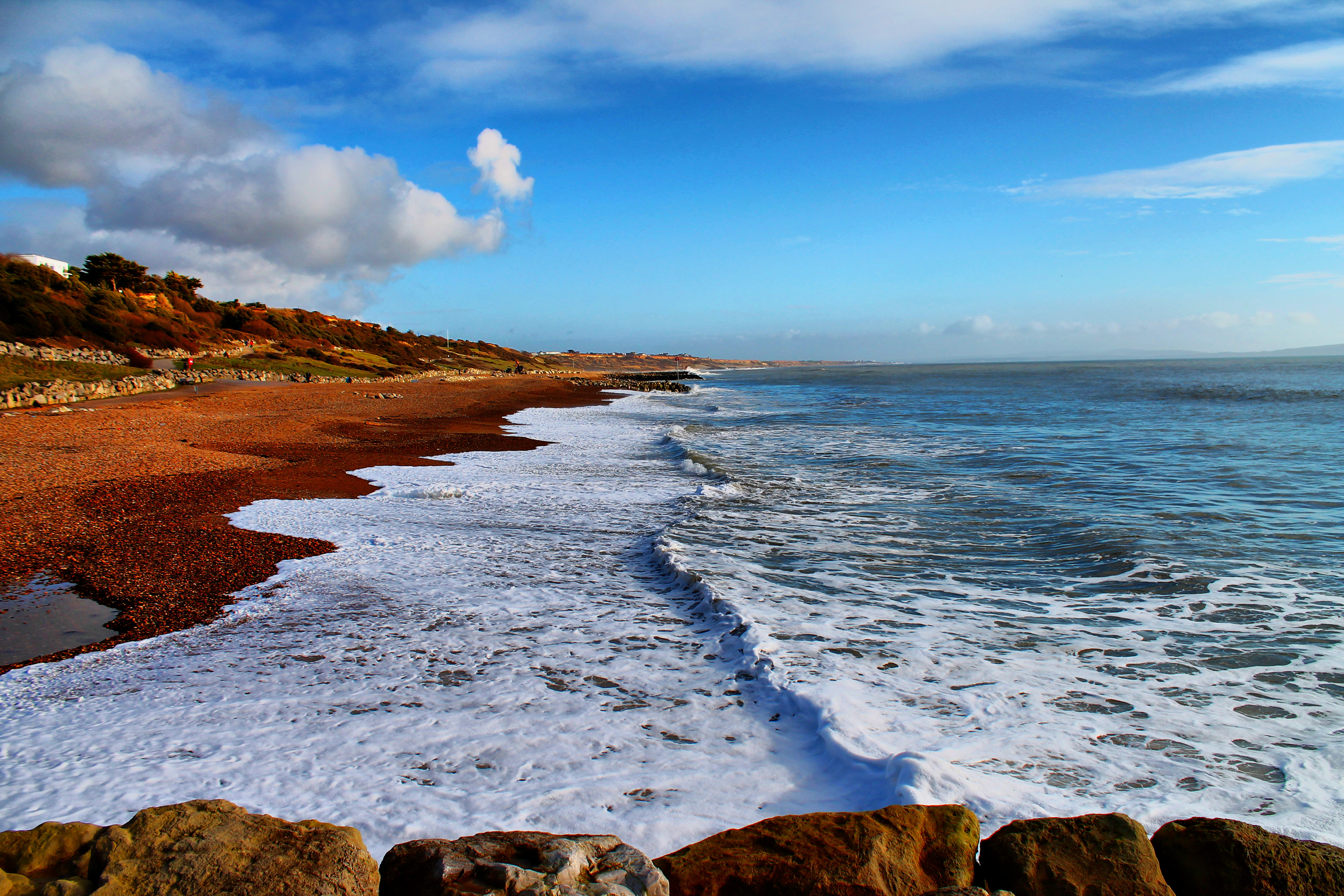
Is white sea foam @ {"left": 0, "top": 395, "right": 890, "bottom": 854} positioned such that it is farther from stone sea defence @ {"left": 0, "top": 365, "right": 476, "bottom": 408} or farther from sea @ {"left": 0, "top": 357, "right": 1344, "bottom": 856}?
stone sea defence @ {"left": 0, "top": 365, "right": 476, "bottom": 408}

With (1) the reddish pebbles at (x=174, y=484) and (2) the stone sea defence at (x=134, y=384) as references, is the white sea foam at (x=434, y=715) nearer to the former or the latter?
(1) the reddish pebbles at (x=174, y=484)

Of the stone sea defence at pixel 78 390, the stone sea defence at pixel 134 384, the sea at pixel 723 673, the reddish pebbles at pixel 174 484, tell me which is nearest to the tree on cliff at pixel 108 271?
the stone sea defence at pixel 134 384

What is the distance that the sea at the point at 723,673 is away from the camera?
376 centimetres

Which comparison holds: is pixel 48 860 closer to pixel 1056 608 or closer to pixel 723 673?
pixel 723 673

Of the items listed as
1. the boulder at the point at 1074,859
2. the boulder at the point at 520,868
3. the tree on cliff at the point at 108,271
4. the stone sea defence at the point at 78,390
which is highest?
the tree on cliff at the point at 108,271

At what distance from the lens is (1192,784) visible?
13.0ft

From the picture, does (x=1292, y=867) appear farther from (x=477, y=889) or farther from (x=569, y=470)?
(x=569, y=470)

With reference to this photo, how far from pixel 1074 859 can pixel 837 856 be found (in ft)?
3.12

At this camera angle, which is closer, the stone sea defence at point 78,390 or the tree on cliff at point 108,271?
the stone sea defence at point 78,390

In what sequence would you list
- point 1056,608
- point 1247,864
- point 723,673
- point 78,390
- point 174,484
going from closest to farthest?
point 1247,864, point 723,673, point 1056,608, point 174,484, point 78,390

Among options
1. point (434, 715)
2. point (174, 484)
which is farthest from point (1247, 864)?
point (174, 484)

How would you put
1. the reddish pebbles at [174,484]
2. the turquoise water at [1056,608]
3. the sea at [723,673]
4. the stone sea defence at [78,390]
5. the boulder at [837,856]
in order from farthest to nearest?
the stone sea defence at [78,390] → the reddish pebbles at [174,484] → the turquoise water at [1056,608] → the sea at [723,673] → the boulder at [837,856]

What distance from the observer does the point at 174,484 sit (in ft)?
37.1

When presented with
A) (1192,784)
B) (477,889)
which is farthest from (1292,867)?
(477,889)
